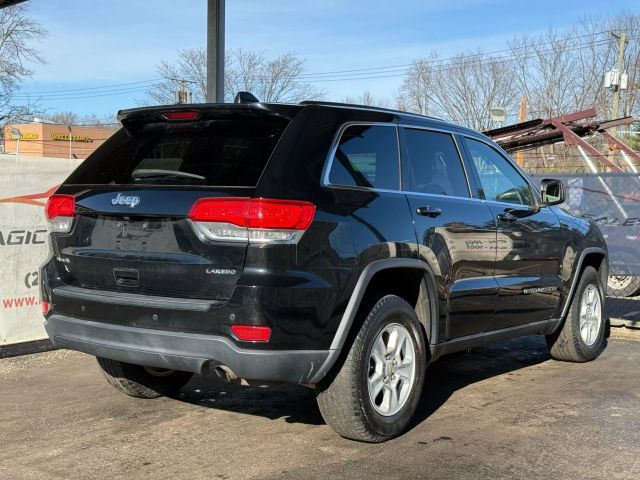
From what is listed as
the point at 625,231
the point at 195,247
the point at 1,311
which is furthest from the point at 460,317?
the point at 625,231

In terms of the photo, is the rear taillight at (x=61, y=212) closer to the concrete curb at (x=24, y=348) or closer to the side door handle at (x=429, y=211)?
the side door handle at (x=429, y=211)

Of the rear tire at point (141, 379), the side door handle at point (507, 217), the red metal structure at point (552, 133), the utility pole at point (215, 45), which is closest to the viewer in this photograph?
the rear tire at point (141, 379)

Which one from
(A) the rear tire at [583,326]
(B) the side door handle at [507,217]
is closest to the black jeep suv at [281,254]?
(B) the side door handle at [507,217]

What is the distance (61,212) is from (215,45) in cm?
437

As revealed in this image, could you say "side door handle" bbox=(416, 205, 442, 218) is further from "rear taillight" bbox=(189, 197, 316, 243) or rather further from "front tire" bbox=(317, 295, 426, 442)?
"rear taillight" bbox=(189, 197, 316, 243)

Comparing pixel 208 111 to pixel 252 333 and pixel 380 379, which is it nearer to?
pixel 252 333

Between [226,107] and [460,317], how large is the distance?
2.12 metres

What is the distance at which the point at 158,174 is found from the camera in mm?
3998

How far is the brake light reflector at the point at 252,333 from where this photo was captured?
3.51 metres

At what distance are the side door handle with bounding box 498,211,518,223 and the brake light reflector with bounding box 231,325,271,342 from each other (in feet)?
7.97

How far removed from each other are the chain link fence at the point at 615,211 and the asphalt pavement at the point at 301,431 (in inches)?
125

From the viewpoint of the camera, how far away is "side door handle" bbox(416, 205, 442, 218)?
4.44 meters

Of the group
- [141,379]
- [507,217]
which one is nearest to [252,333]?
[141,379]

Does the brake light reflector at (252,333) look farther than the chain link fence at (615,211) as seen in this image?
No
